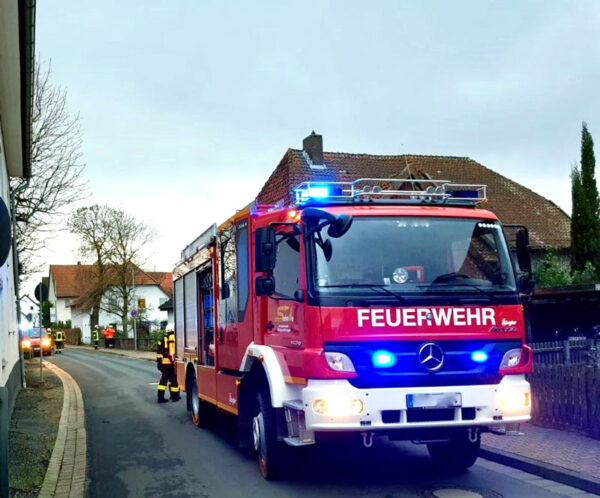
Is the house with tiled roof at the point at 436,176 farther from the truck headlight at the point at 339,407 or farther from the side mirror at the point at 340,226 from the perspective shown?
the truck headlight at the point at 339,407

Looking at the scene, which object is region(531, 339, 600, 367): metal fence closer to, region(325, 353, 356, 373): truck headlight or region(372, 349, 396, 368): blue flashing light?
region(372, 349, 396, 368): blue flashing light

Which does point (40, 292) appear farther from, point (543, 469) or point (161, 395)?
point (543, 469)

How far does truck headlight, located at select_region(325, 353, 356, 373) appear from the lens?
612 cm

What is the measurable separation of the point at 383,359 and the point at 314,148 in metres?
25.0

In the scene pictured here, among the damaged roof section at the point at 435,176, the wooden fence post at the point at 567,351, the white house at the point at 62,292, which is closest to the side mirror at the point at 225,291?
the wooden fence post at the point at 567,351

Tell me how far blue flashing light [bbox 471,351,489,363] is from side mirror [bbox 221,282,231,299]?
3476 mm

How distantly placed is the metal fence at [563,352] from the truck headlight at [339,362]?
767cm

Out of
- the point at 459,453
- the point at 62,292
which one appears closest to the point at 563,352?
the point at 459,453

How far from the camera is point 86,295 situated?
60312mm

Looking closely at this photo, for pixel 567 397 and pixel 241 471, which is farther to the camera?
pixel 567 397

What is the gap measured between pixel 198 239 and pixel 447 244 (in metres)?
5.11

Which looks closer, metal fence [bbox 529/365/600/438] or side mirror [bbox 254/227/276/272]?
side mirror [bbox 254/227/276/272]

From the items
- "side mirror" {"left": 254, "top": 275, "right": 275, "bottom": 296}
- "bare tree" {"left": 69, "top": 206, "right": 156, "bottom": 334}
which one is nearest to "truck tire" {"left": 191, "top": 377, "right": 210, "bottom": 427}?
"side mirror" {"left": 254, "top": 275, "right": 275, "bottom": 296}

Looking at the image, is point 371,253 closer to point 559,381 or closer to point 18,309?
point 559,381
